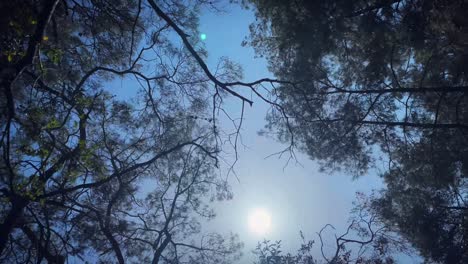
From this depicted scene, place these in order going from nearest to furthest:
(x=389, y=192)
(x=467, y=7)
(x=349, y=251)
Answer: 1. (x=467, y=7)
2. (x=389, y=192)
3. (x=349, y=251)

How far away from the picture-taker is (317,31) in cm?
646

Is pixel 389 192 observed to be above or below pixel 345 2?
below

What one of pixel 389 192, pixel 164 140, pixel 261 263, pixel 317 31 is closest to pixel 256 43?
pixel 317 31

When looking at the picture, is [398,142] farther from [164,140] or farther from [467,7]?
[164,140]

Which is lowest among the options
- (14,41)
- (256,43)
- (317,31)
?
(14,41)

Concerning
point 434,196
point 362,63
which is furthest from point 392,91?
point 434,196

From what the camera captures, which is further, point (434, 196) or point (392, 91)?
point (434, 196)

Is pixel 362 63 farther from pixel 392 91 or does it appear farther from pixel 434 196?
pixel 434 196

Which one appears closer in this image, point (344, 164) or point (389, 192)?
point (344, 164)

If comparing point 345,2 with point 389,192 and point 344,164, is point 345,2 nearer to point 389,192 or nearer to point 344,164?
point 344,164

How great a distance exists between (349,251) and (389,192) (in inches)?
145

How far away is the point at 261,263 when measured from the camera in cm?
1578

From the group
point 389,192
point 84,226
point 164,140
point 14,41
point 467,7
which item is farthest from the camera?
point 389,192

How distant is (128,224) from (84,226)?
5.40ft
